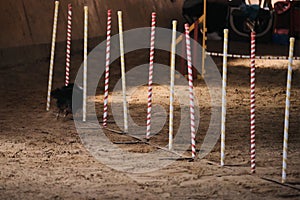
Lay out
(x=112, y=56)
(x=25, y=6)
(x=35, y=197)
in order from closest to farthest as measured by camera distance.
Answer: (x=35, y=197) → (x=25, y=6) → (x=112, y=56)

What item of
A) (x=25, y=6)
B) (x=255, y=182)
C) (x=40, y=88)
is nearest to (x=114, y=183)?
(x=255, y=182)

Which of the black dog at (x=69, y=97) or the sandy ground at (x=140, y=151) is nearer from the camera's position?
the sandy ground at (x=140, y=151)

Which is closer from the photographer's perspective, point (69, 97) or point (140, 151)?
point (140, 151)

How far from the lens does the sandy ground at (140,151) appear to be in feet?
23.2

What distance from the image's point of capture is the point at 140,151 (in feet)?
29.3

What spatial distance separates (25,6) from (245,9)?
8049mm

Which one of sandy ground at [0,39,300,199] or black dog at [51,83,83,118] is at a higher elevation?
black dog at [51,83,83,118]

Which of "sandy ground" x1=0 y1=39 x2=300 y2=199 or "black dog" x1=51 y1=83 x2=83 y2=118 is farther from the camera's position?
"black dog" x1=51 y1=83 x2=83 y2=118

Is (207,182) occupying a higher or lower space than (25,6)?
lower

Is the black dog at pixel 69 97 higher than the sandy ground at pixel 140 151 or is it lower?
higher

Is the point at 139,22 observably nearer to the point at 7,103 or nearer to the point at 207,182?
the point at 7,103

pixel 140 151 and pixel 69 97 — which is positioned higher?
pixel 69 97

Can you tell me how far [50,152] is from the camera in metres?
8.88

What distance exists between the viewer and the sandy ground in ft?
23.2
